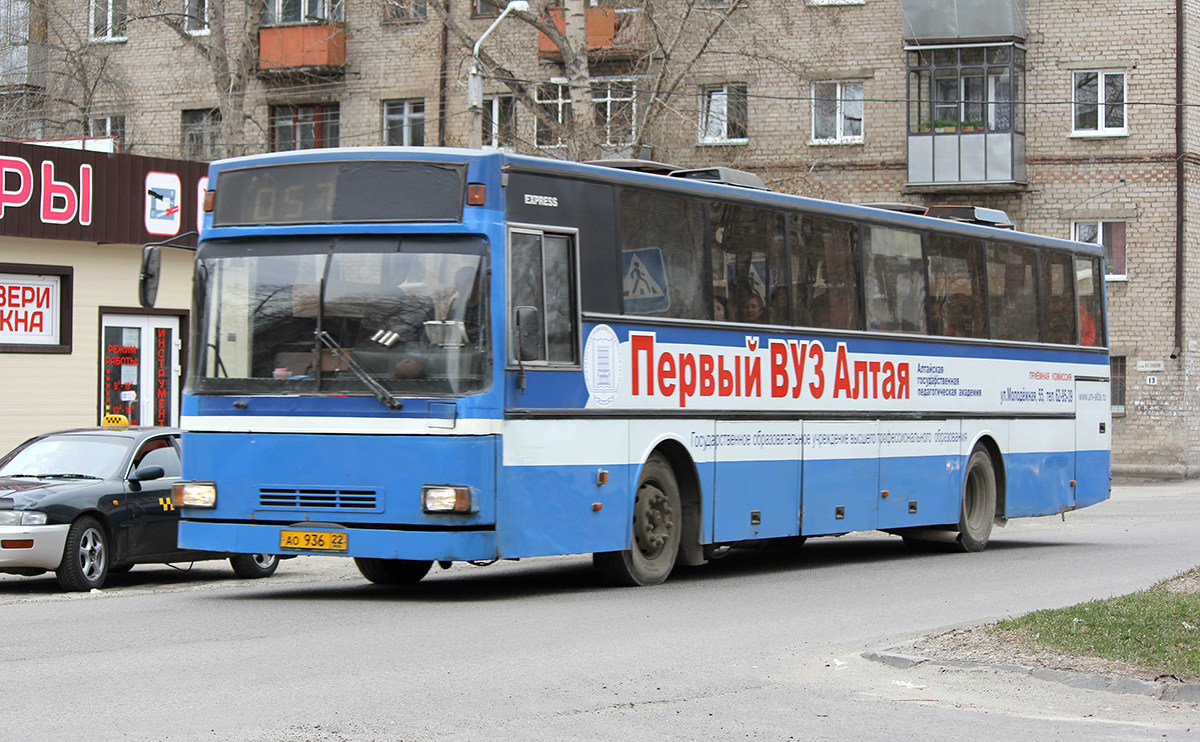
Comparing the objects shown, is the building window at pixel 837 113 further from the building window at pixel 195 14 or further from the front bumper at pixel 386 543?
the front bumper at pixel 386 543

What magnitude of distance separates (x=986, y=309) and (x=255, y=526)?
954cm

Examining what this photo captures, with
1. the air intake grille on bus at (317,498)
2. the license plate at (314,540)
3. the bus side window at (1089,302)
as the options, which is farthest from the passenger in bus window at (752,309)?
the bus side window at (1089,302)

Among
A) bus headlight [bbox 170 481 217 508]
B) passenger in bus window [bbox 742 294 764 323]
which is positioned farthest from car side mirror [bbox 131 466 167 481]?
passenger in bus window [bbox 742 294 764 323]

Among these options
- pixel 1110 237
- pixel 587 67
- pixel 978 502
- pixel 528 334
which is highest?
pixel 587 67

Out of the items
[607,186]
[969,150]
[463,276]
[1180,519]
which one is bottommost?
[1180,519]

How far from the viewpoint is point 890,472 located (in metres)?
16.9

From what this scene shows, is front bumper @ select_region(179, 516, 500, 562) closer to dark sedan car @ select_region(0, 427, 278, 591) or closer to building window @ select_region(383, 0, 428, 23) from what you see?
dark sedan car @ select_region(0, 427, 278, 591)

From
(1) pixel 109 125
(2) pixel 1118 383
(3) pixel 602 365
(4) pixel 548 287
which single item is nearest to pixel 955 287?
(3) pixel 602 365

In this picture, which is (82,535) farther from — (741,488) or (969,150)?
(969,150)

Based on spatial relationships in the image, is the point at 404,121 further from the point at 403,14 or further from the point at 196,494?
the point at 196,494

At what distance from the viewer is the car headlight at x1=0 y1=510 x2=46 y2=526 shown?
1419 cm

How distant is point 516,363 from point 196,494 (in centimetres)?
263

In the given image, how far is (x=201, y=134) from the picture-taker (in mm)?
45188

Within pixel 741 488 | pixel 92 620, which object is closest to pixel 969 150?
pixel 741 488
